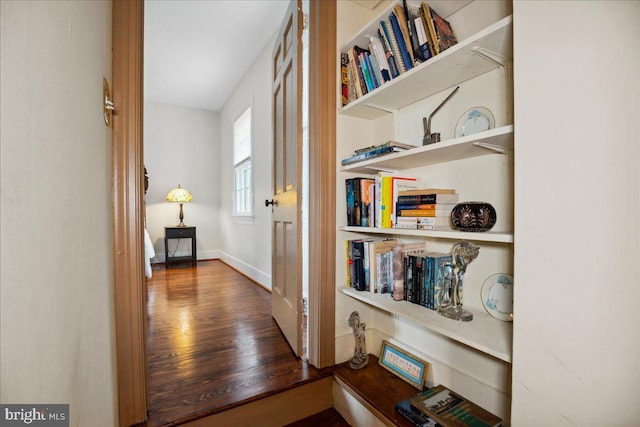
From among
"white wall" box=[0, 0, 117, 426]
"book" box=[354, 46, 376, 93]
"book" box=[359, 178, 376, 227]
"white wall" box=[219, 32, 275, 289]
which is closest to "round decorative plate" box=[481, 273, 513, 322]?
"book" box=[359, 178, 376, 227]

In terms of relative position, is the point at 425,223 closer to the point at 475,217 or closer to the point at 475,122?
the point at 475,217

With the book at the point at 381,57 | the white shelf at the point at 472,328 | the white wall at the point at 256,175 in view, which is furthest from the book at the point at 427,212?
the white wall at the point at 256,175

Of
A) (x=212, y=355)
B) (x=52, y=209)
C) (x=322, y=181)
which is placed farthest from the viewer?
(x=212, y=355)

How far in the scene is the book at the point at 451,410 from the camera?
3.23 ft

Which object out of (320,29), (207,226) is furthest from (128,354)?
(207,226)

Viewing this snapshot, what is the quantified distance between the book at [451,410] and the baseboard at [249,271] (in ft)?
6.94

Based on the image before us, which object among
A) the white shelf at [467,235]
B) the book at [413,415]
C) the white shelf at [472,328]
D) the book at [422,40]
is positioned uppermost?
the book at [422,40]

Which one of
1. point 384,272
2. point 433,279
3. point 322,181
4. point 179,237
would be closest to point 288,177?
point 322,181

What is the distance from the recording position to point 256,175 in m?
3.35

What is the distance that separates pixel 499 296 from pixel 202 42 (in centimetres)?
368

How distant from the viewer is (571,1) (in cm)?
66

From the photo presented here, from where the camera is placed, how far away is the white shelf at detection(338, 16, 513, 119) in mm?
901

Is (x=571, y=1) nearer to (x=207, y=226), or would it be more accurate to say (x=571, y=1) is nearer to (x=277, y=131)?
(x=277, y=131)

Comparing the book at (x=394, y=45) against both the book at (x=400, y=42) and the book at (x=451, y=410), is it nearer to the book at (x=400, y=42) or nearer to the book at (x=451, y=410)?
the book at (x=400, y=42)
